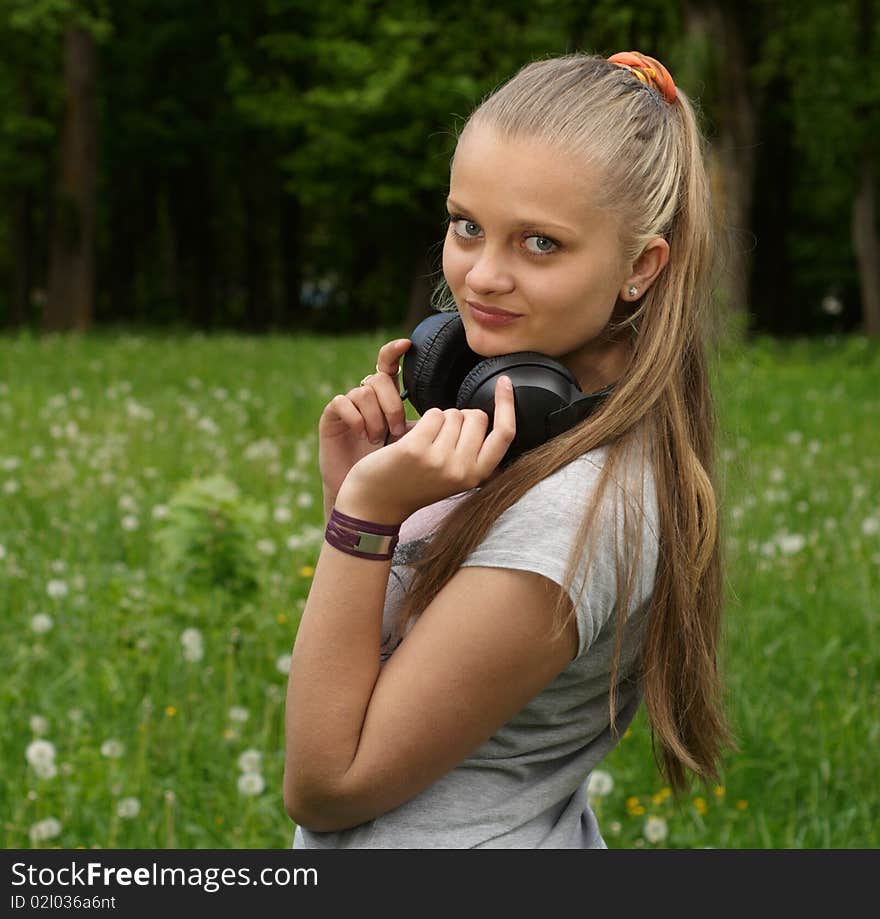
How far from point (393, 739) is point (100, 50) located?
1295 inches

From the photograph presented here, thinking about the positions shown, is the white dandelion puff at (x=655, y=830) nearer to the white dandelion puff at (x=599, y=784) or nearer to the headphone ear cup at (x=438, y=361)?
the white dandelion puff at (x=599, y=784)

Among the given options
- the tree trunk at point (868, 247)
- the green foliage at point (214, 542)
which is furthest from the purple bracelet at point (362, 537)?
the tree trunk at point (868, 247)

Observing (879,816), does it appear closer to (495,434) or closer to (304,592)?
(304,592)

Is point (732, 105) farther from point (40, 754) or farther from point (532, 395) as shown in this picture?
point (532, 395)

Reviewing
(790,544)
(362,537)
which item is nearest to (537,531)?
(362,537)

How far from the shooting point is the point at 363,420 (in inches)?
78.0

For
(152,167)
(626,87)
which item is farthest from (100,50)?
(626,87)

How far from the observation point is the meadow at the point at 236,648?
11.3ft

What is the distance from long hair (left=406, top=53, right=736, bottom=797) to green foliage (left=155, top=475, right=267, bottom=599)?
3.02m

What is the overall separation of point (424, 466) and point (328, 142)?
27.6 metres

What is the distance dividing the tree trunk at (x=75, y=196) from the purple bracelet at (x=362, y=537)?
2184 centimetres

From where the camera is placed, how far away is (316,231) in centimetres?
4172

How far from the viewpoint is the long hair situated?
1.69 m

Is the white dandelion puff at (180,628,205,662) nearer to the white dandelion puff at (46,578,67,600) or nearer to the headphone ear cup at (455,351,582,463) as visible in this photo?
the white dandelion puff at (46,578,67,600)
